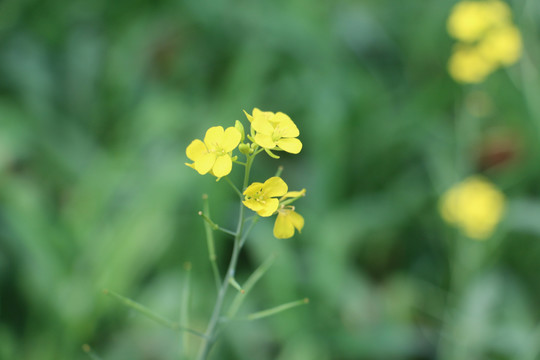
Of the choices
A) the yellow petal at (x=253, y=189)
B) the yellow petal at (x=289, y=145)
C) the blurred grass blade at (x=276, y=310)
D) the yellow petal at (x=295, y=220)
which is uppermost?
the yellow petal at (x=289, y=145)

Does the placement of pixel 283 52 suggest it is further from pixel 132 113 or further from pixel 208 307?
pixel 208 307

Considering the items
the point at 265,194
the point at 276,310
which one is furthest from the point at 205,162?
the point at 276,310

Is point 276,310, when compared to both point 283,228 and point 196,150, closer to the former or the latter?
point 283,228

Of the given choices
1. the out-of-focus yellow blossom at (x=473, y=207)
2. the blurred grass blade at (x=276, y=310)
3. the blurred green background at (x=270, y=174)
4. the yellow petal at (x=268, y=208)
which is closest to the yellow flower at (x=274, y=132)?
the yellow petal at (x=268, y=208)

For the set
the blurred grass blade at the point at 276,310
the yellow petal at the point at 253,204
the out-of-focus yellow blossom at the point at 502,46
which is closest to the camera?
the yellow petal at the point at 253,204

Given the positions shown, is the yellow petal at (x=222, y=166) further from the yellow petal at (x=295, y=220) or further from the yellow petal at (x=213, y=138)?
the yellow petal at (x=295, y=220)

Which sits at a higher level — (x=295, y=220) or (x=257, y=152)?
(x=257, y=152)

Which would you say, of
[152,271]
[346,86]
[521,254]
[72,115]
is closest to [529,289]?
[521,254]

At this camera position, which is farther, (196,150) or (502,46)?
(502,46)
